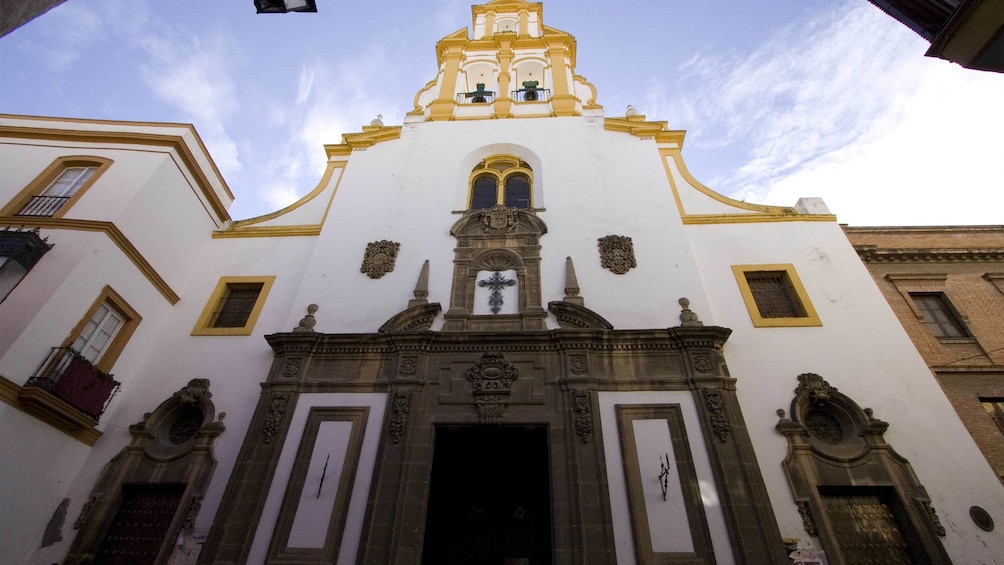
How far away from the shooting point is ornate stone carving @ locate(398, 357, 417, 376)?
35.5 ft

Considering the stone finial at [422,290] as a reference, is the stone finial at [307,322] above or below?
below

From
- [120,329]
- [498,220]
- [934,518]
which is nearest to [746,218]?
[498,220]

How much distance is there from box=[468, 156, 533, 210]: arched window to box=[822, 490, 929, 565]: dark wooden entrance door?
10.1 m

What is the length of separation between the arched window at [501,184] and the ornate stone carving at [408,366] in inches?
226

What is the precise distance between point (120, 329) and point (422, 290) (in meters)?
7.04

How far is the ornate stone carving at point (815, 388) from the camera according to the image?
10375 millimetres

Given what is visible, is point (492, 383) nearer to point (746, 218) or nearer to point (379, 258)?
point (379, 258)

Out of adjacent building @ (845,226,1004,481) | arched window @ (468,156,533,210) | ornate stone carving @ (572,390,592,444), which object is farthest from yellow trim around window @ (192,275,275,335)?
adjacent building @ (845,226,1004,481)

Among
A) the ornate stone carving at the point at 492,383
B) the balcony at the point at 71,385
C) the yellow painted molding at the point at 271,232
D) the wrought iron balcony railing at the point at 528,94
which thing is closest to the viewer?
the balcony at the point at 71,385

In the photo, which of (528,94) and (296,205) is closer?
(296,205)

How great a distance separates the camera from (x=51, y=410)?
955 cm

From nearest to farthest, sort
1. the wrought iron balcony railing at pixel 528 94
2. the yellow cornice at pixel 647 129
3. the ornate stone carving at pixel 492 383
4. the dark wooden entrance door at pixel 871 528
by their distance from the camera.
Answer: the dark wooden entrance door at pixel 871 528 < the ornate stone carving at pixel 492 383 < the yellow cornice at pixel 647 129 < the wrought iron balcony railing at pixel 528 94

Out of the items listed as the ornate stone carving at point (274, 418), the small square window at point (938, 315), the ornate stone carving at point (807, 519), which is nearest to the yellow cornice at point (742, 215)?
the small square window at point (938, 315)

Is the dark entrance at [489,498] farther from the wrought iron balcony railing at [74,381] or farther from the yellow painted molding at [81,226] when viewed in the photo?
the yellow painted molding at [81,226]
